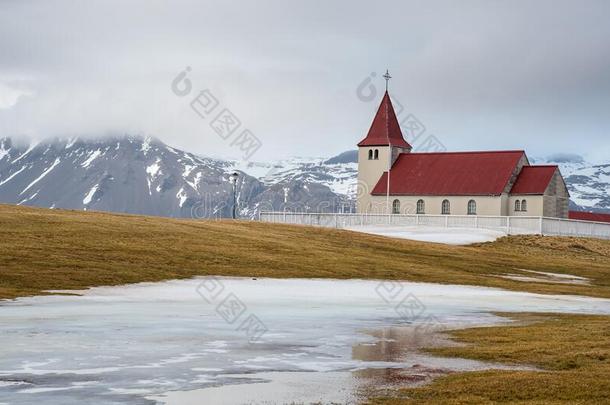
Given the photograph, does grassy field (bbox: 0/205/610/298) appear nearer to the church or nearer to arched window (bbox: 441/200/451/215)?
the church

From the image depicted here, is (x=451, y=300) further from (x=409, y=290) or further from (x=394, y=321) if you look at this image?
(x=394, y=321)

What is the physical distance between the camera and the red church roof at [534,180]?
4154 inches

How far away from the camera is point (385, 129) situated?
124 meters

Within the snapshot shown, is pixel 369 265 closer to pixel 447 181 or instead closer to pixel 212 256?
pixel 212 256

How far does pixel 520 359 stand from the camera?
743 inches

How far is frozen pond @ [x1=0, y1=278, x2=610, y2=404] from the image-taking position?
1488 centimetres

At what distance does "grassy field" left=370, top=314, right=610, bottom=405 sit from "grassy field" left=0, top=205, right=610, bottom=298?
17.0 m

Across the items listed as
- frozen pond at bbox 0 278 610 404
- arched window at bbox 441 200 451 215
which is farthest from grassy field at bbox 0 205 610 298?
arched window at bbox 441 200 451 215

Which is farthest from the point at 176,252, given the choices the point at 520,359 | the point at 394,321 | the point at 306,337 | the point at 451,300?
the point at 520,359

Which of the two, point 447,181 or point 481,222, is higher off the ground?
point 447,181

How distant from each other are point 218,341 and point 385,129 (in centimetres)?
10414

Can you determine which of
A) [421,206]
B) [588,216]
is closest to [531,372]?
[421,206]

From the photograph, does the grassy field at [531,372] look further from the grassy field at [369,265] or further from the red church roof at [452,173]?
the red church roof at [452,173]

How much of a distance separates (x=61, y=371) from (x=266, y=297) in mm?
18557
